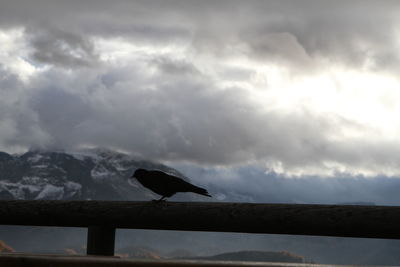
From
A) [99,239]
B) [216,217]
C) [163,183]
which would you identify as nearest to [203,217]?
[216,217]

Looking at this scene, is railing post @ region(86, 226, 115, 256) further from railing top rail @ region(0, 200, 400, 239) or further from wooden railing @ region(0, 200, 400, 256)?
railing top rail @ region(0, 200, 400, 239)

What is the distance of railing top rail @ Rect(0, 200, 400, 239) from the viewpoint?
4.30 meters

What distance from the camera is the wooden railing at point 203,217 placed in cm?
430

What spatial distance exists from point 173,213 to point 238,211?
23.4 inches

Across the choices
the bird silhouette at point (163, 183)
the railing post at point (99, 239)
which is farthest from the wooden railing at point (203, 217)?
the bird silhouette at point (163, 183)

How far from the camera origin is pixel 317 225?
4.39m

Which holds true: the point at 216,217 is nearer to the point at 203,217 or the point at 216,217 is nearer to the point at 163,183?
the point at 203,217

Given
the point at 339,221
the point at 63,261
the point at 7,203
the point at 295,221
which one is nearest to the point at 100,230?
the point at 7,203

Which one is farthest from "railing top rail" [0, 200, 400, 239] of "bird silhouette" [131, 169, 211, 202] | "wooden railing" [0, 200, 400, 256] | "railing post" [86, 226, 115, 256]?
"bird silhouette" [131, 169, 211, 202]

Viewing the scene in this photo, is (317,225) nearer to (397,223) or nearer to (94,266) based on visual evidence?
(397,223)

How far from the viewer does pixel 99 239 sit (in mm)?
5195

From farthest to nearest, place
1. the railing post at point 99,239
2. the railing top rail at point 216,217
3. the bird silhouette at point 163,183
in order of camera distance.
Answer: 1. the bird silhouette at point 163,183
2. the railing post at point 99,239
3. the railing top rail at point 216,217

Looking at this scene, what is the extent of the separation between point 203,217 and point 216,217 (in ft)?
0.37

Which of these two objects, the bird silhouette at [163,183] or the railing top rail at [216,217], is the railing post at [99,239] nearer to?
the railing top rail at [216,217]
